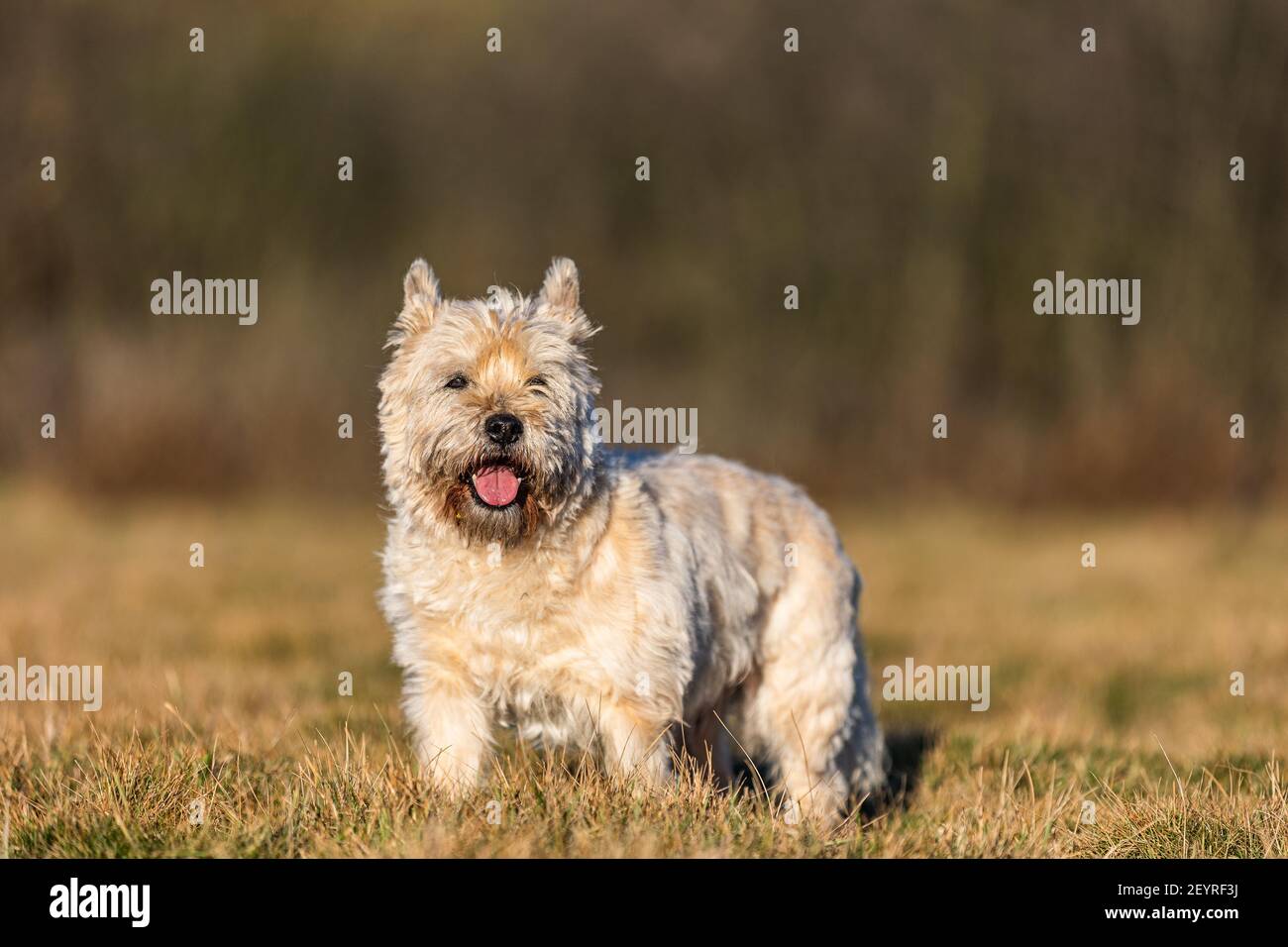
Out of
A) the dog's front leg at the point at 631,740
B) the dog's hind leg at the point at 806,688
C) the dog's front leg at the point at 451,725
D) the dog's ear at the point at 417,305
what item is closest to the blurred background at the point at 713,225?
the dog's hind leg at the point at 806,688

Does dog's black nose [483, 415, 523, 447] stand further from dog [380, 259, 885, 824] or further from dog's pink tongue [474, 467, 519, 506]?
dog's pink tongue [474, 467, 519, 506]

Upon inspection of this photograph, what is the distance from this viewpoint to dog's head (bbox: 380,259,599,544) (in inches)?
214

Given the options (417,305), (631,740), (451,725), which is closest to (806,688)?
(631,740)

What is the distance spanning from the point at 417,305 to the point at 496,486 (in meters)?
0.78

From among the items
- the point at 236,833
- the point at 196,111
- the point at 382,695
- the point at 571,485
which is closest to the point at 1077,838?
the point at 571,485

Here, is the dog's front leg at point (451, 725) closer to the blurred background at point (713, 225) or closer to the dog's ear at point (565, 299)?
the dog's ear at point (565, 299)

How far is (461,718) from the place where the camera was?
5.65 metres

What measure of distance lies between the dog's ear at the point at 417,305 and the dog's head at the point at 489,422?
6 cm

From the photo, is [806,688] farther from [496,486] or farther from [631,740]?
[496,486]

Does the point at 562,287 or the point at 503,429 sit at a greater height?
the point at 562,287

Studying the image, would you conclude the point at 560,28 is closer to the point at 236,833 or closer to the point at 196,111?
the point at 196,111

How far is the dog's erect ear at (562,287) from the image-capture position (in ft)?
19.2

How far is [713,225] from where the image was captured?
20.2 meters

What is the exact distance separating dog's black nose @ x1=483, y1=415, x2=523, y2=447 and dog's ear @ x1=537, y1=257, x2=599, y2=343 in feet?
1.71
